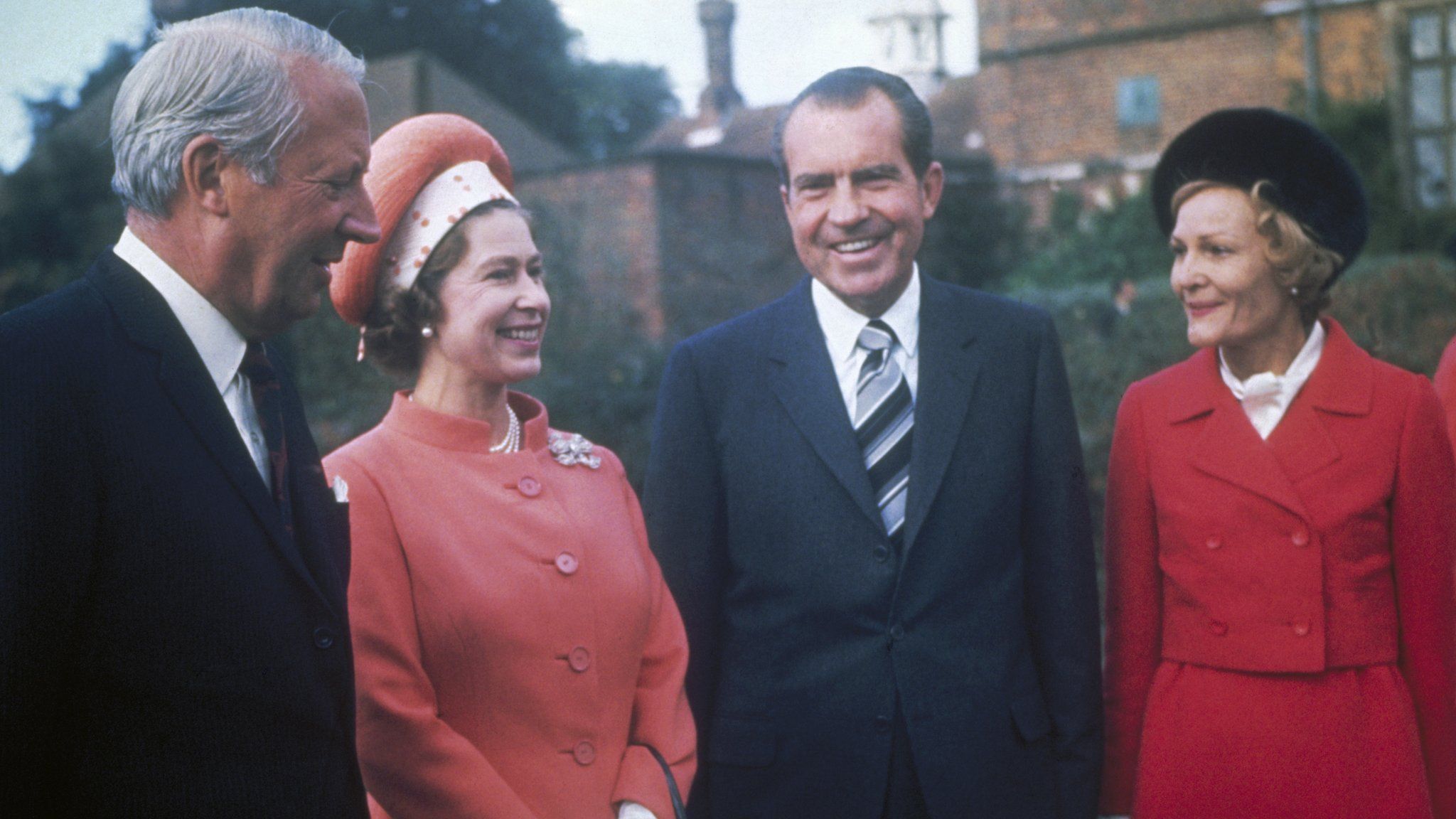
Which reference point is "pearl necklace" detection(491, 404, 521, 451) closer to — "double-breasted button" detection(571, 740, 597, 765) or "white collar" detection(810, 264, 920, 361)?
"double-breasted button" detection(571, 740, 597, 765)

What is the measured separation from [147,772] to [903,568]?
5.34 ft

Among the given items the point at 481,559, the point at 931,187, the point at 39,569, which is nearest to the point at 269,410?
the point at 39,569

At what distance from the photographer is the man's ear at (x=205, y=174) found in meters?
1.86

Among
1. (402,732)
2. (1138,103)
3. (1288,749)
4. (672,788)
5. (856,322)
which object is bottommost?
(1288,749)

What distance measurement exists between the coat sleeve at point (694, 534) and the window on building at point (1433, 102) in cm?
2015

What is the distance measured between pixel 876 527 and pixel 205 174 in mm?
1594

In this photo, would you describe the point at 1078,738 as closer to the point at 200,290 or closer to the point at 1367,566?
the point at 1367,566

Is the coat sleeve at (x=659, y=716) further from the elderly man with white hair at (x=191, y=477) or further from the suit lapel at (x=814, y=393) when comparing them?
the elderly man with white hair at (x=191, y=477)

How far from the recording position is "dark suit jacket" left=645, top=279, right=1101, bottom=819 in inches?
112

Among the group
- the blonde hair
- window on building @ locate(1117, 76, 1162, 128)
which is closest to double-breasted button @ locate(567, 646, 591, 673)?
the blonde hair

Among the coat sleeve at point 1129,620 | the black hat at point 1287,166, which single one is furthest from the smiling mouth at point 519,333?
the black hat at point 1287,166

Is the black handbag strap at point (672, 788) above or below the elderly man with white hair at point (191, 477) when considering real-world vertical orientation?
below

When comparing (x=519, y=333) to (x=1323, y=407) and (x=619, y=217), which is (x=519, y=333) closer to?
(x=1323, y=407)

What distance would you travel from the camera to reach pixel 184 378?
72.3 inches
